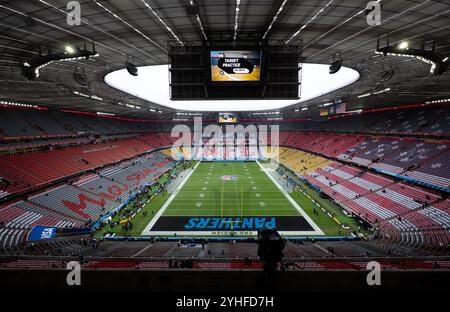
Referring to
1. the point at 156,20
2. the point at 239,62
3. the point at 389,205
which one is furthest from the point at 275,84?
the point at 389,205

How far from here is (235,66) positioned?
30.8ft

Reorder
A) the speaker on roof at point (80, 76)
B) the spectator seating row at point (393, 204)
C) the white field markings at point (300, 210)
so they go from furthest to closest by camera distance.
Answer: the white field markings at point (300, 210) < the spectator seating row at point (393, 204) < the speaker on roof at point (80, 76)

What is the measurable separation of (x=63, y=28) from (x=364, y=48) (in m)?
15.0

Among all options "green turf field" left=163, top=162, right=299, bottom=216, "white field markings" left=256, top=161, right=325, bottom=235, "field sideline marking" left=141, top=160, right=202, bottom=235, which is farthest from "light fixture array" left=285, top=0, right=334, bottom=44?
"field sideline marking" left=141, top=160, right=202, bottom=235

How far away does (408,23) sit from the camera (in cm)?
950

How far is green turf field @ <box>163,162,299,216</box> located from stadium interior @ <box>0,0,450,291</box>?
300mm

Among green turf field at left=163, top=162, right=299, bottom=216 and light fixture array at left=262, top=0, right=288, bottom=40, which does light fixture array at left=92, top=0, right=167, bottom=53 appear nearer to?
light fixture array at left=262, top=0, right=288, bottom=40

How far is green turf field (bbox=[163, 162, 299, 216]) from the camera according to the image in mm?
26656

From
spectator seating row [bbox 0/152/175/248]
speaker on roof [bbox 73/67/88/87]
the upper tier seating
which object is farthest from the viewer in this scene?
the upper tier seating

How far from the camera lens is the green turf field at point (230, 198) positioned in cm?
2666

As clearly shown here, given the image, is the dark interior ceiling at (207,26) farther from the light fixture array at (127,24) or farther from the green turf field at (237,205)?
the green turf field at (237,205)

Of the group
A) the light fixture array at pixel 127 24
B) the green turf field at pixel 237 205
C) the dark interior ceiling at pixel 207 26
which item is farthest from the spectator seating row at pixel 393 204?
the light fixture array at pixel 127 24

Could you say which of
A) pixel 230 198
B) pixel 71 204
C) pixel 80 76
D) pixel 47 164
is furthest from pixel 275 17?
pixel 47 164

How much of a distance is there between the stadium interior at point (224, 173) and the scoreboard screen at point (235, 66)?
0.18ft
